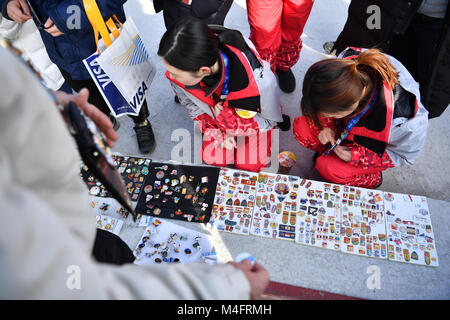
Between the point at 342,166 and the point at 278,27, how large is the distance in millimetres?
1082

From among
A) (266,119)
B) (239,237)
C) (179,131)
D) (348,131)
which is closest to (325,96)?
(348,131)

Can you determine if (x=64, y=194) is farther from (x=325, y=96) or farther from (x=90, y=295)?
(x=325, y=96)

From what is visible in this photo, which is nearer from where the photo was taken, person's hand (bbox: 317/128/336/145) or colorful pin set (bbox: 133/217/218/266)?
colorful pin set (bbox: 133/217/218/266)

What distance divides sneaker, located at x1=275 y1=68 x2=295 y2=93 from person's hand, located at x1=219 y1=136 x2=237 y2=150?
750 millimetres

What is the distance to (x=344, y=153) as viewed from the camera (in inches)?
63.7

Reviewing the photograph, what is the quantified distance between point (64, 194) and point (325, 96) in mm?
1087

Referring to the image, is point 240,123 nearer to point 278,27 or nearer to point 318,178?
point 318,178

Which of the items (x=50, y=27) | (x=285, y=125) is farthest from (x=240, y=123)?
(x=50, y=27)

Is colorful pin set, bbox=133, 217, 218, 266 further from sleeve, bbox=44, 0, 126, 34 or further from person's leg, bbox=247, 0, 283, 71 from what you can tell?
person's leg, bbox=247, 0, 283, 71

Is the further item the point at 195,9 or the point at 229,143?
the point at 229,143

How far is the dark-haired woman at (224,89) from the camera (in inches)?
53.5

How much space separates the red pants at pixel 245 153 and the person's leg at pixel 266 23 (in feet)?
1.73

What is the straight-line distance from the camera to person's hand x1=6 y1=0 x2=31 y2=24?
Answer: 155cm

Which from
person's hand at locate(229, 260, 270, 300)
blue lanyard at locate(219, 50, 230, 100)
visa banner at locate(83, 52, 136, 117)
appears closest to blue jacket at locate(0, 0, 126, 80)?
visa banner at locate(83, 52, 136, 117)
